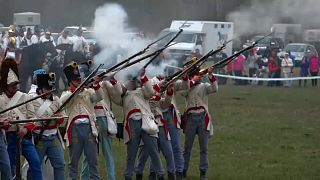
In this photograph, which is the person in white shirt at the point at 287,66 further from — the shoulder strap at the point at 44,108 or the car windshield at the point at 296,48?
the shoulder strap at the point at 44,108

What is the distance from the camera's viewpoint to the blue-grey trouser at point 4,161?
12078mm

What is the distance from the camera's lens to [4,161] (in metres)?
12.1

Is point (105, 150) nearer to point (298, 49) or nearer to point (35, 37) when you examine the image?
point (35, 37)

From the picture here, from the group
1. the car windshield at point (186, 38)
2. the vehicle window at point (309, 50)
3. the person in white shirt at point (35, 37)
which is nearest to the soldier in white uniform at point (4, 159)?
the person in white shirt at point (35, 37)

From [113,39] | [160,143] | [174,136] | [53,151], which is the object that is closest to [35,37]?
[113,39]

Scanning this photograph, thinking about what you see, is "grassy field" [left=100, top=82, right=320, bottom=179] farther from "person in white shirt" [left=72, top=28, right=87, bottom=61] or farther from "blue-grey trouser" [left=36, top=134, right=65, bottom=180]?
"blue-grey trouser" [left=36, top=134, right=65, bottom=180]

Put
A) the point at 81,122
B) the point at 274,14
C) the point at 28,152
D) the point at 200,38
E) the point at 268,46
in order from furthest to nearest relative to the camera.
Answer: the point at 200,38 → the point at 268,46 → the point at 274,14 → the point at 81,122 → the point at 28,152

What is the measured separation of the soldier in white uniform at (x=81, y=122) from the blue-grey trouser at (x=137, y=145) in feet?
2.75

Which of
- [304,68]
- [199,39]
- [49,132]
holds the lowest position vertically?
[304,68]

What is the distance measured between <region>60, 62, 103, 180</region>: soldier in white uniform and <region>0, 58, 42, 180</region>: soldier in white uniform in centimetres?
95

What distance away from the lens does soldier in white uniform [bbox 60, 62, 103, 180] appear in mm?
13531

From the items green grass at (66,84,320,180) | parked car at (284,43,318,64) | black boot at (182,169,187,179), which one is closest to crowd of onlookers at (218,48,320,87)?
parked car at (284,43,318,64)

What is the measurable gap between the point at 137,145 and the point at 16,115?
2565 millimetres

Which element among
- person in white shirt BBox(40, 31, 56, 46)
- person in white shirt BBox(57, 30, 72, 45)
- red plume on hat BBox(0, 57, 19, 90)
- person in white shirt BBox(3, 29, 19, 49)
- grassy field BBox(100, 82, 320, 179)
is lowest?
grassy field BBox(100, 82, 320, 179)
